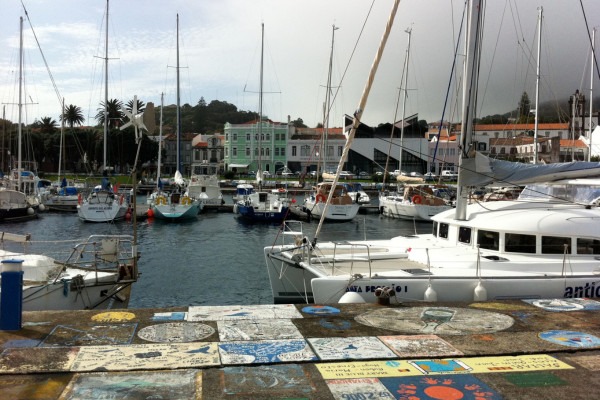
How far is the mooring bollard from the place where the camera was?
9.84 meters

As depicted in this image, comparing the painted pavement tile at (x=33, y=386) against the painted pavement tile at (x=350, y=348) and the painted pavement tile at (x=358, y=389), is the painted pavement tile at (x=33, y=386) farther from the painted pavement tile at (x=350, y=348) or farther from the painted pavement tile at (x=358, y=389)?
the painted pavement tile at (x=350, y=348)

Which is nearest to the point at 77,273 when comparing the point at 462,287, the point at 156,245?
the point at 462,287

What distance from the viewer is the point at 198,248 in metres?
35.3

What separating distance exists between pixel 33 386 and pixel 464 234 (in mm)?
12299

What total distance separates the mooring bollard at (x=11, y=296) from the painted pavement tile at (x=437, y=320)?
6.26 m

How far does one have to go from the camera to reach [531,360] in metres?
9.02

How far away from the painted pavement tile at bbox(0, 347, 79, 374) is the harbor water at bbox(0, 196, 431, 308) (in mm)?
6763

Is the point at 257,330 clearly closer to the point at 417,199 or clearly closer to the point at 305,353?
the point at 305,353

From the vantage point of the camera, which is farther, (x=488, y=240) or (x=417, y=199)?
(x=417, y=199)

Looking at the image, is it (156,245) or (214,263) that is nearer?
(214,263)

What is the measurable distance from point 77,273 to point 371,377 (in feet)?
34.6

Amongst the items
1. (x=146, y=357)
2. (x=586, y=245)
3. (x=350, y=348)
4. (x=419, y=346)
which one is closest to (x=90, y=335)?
(x=146, y=357)

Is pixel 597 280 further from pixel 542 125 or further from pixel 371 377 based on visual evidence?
pixel 542 125

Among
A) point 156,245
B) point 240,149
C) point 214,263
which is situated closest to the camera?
point 214,263
